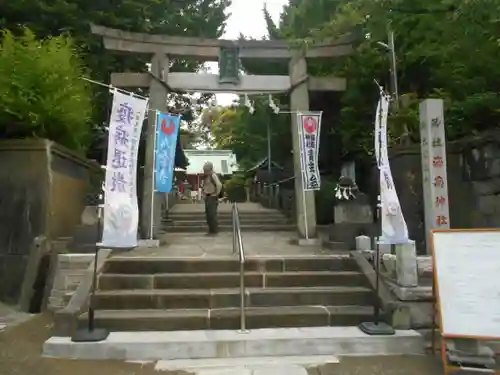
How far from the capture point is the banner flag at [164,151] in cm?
1019

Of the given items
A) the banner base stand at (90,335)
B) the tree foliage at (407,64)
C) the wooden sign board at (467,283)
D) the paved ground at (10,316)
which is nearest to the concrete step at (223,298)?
the banner base stand at (90,335)

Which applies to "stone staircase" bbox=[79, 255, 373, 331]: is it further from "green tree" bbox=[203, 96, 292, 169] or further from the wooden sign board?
"green tree" bbox=[203, 96, 292, 169]

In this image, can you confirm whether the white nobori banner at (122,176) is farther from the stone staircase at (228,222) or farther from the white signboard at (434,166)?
the stone staircase at (228,222)

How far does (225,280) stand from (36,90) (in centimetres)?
527

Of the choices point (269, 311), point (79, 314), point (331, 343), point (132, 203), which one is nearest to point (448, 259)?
point (331, 343)

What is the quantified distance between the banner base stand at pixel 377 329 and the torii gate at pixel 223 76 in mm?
4653

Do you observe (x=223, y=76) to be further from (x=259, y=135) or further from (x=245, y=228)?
(x=259, y=135)

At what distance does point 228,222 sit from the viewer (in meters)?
14.3

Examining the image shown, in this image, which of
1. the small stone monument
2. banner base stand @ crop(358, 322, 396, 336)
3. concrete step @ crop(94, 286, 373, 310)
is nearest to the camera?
banner base stand @ crop(358, 322, 396, 336)

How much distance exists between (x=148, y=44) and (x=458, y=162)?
7.42 metres

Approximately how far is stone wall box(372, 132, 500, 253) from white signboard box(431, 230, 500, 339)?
336 cm

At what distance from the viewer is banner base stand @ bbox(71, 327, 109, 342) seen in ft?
17.4

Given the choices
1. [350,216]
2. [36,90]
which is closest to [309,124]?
[350,216]

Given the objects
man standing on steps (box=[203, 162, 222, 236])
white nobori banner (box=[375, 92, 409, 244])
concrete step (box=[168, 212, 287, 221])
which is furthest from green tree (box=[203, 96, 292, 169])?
white nobori banner (box=[375, 92, 409, 244])
